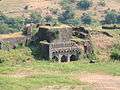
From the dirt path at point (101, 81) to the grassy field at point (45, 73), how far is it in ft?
2.23

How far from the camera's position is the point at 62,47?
37531mm

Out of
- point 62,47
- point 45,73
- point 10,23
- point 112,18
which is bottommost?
point 10,23

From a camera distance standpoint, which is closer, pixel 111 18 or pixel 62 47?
pixel 62 47

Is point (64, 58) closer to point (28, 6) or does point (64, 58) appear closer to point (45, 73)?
point (45, 73)

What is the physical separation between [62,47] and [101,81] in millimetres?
7200

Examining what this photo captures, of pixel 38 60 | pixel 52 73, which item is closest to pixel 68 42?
pixel 38 60

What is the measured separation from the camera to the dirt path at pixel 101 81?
97.3 ft

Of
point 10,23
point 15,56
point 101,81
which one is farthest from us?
point 10,23

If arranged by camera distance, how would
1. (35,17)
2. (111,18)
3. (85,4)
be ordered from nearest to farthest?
(111,18), (35,17), (85,4)

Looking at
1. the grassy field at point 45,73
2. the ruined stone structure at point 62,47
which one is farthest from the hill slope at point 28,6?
the grassy field at point 45,73

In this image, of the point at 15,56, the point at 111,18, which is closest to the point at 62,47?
the point at 15,56

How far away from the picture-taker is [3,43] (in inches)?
1459

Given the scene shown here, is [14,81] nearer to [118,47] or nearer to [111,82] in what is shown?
[111,82]

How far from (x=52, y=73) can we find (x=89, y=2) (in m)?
55.1
